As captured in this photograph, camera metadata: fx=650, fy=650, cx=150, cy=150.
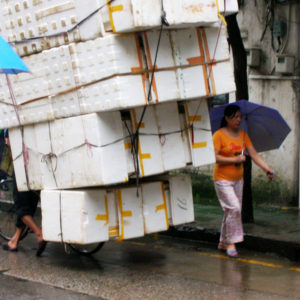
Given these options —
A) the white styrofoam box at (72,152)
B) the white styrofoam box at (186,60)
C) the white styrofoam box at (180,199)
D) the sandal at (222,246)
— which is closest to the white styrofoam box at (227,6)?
the white styrofoam box at (186,60)

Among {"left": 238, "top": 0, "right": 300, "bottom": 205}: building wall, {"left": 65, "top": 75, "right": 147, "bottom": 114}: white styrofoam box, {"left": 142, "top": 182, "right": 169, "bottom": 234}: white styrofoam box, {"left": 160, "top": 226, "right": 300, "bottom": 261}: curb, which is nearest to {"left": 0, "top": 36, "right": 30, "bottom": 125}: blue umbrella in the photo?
{"left": 65, "top": 75, "right": 147, "bottom": 114}: white styrofoam box

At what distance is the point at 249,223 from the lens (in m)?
9.04

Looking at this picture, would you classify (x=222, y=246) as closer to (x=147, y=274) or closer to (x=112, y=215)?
(x=147, y=274)

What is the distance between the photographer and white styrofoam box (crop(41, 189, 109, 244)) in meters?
6.36

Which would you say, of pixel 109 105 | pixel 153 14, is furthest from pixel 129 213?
pixel 153 14

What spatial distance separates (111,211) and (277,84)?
5.15m

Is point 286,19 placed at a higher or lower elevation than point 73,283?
higher

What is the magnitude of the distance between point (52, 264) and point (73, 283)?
95 cm

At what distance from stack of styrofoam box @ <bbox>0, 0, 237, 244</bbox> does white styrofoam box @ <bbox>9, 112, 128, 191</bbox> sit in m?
0.01

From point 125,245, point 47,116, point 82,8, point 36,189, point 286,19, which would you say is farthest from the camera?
point 286,19

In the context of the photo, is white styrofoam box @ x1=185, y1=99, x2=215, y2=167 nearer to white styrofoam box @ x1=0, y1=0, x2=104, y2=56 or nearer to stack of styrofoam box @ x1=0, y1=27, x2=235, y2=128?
stack of styrofoam box @ x1=0, y1=27, x2=235, y2=128

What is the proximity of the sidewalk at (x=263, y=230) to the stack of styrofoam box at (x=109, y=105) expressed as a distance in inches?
60.8

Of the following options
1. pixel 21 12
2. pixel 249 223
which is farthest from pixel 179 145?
pixel 249 223

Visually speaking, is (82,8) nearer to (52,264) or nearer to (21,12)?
(21,12)
